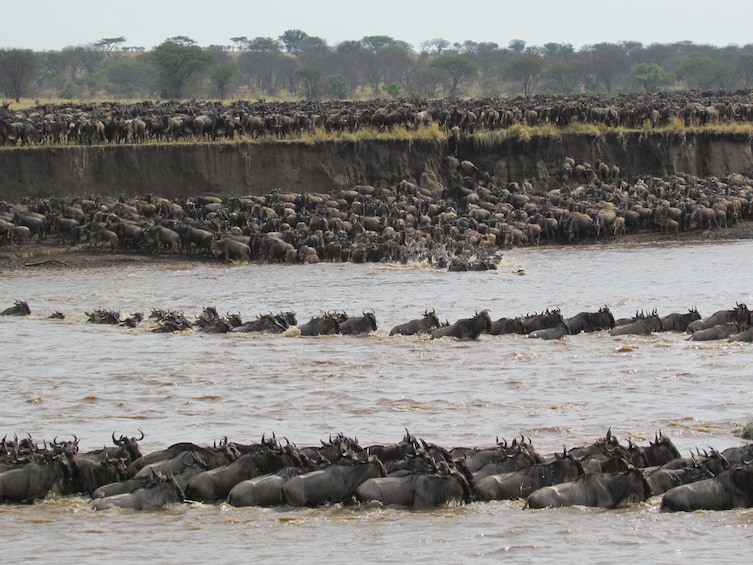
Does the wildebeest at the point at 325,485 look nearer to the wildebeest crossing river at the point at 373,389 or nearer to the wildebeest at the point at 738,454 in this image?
the wildebeest crossing river at the point at 373,389

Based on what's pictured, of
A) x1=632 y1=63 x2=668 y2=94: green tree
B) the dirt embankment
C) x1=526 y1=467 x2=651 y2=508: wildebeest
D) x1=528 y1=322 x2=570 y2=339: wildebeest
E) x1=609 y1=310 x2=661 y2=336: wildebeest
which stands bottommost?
x1=526 y1=467 x2=651 y2=508: wildebeest

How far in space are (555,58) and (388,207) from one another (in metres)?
82.2

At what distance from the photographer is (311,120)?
31.2 meters

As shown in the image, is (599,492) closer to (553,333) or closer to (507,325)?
(553,333)

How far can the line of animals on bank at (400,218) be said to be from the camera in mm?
24453

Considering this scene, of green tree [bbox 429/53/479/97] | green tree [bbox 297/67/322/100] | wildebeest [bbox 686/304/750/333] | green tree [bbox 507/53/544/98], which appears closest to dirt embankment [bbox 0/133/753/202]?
wildebeest [bbox 686/304/750/333]

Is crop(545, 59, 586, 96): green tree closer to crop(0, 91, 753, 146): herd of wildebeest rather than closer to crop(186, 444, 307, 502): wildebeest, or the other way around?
crop(0, 91, 753, 146): herd of wildebeest

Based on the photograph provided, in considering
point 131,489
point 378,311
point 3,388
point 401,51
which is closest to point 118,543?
point 131,489

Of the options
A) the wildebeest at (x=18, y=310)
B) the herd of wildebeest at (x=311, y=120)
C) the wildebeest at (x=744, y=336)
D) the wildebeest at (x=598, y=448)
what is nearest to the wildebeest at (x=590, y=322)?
the wildebeest at (x=744, y=336)

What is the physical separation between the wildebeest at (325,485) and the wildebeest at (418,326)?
712 cm

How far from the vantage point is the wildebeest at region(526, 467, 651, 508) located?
8680mm

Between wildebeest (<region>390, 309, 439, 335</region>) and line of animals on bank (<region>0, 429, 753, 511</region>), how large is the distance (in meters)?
6.41

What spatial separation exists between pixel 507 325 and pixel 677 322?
2113 mm

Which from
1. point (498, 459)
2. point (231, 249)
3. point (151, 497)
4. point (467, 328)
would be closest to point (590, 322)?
point (467, 328)
